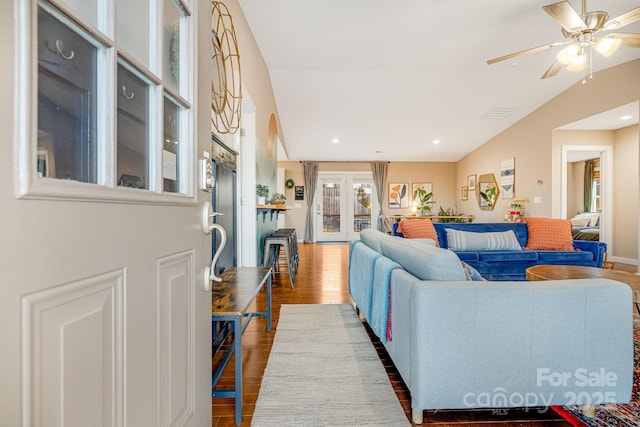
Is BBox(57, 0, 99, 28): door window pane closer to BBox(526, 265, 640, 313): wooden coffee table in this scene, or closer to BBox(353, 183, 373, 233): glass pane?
BBox(526, 265, 640, 313): wooden coffee table

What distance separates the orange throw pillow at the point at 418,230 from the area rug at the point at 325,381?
5.66ft

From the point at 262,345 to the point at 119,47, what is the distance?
6.92ft

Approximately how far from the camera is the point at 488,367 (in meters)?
1.43

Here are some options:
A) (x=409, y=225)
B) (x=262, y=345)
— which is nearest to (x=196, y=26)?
(x=262, y=345)

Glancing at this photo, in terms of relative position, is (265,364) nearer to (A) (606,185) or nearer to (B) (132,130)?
(B) (132,130)

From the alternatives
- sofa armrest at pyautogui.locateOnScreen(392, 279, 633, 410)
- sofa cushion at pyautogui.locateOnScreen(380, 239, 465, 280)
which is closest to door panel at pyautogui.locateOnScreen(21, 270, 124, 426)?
sofa armrest at pyautogui.locateOnScreen(392, 279, 633, 410)

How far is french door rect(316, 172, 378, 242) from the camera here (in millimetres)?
9367

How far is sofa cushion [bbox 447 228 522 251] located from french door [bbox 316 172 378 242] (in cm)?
527

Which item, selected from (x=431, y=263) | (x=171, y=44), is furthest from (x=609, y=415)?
(x=171, y=44)

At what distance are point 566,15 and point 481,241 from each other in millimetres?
2480

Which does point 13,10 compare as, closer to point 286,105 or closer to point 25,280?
point 25,280

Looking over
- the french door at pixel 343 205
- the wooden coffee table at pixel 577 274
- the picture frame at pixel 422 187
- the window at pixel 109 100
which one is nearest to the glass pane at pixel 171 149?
the window at pixel 109 100

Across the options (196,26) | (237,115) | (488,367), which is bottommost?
(488,367)

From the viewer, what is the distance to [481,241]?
4039 millimetres
